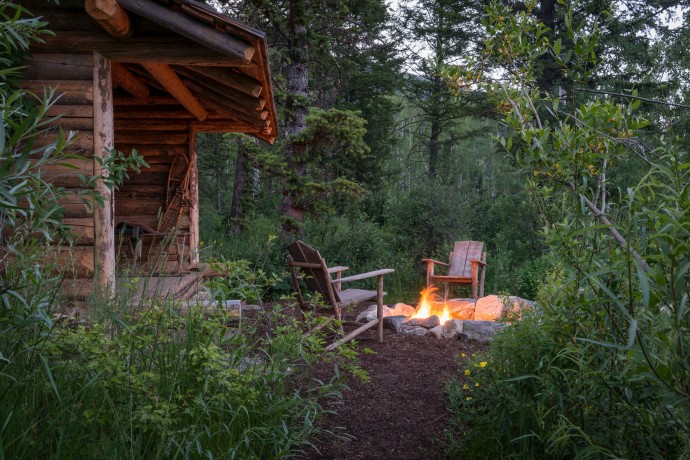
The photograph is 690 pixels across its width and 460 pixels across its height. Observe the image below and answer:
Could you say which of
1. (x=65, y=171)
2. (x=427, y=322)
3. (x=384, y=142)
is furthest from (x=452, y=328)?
(x=384, y=142)

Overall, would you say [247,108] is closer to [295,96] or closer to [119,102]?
[119,102]

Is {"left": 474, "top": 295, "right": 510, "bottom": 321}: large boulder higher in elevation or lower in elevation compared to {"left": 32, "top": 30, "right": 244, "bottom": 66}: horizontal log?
lower

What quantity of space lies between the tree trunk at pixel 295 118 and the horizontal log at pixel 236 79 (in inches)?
154

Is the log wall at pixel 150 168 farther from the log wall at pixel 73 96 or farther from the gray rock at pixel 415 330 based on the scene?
the log wall at pixel 73 96

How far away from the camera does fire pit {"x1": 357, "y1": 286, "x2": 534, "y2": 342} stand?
20.4 ft

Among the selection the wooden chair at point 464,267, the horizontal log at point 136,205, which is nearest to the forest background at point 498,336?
the horizontal log at point 136,205

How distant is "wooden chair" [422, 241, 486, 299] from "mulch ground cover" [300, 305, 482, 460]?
2631mm

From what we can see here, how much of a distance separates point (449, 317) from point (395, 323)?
3.54ft

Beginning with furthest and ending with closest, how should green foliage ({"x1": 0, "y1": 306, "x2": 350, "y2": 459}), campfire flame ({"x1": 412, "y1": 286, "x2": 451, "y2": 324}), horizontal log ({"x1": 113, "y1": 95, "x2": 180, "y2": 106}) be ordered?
campfire flame ({"x1": 412, "y1": 286, "x2": 451, "y2": 324}) < horizontal log ({"x1": 113, "y1": 95, "x2": 180, "y2": 106}) < green foliage ({"x1": 0, "y1": 306, "x2": 350, "y2": 459})

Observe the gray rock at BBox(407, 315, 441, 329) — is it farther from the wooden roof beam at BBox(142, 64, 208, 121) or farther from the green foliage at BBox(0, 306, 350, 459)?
the green foliage at BBox(0, 306, 350, 459)

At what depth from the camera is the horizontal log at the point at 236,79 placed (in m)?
4.93

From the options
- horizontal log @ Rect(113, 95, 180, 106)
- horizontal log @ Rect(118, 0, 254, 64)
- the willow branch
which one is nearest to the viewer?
the willow branch

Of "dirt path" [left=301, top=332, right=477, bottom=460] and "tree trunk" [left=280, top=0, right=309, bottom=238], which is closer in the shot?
"dirt path" [left=301, top=332, right=477, bottom=460]

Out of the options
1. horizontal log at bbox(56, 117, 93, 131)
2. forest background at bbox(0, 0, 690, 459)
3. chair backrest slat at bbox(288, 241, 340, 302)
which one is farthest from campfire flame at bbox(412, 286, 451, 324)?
horizontal log at bbox(56, 117, 93, 131)
